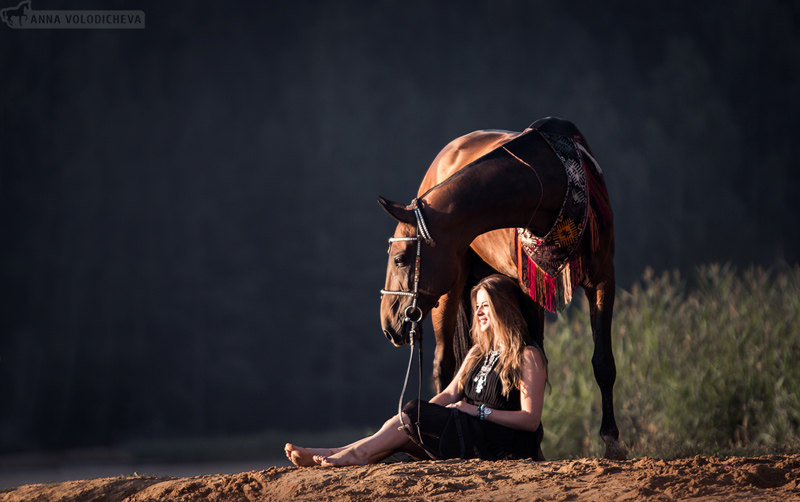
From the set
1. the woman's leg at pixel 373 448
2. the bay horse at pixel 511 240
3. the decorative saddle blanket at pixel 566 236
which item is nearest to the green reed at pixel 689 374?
the bay horse at pixel 511 240

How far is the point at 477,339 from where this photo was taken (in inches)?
141

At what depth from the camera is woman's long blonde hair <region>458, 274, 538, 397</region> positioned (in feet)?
11.1

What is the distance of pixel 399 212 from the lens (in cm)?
290

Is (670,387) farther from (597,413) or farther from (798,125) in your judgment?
(798,125)

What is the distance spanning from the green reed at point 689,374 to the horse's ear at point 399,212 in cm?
326

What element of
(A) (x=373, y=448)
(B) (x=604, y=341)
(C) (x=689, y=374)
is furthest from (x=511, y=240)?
(C) (x=689, y=374)

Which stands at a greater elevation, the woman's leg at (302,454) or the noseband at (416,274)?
the noseband at (416,274)

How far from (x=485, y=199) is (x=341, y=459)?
3.49ft

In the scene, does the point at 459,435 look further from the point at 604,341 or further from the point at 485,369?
the point at 604,341

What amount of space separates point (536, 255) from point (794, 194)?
11.7 meters

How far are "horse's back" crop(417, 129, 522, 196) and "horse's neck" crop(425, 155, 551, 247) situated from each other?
0.90 metres

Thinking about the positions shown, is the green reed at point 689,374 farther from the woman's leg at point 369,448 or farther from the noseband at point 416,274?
the noseband at point 416,274

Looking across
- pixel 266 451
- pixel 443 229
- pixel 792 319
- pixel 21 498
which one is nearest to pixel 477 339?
pixel 443 229

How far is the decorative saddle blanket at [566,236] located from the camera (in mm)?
3322
